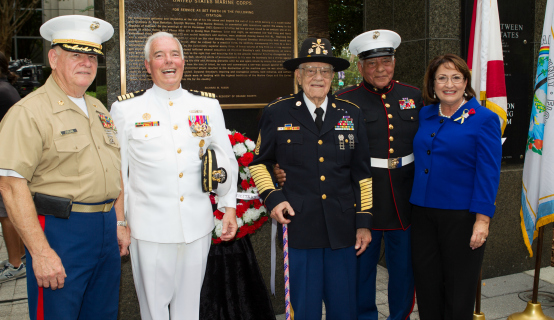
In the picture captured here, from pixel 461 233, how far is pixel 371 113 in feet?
3.70

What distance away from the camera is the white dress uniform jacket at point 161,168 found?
9.14 ft

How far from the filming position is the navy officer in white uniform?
2.79m

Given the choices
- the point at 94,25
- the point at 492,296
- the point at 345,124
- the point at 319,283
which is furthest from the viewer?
the point at 492,296

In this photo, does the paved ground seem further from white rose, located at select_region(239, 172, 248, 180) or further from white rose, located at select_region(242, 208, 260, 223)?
Result: white rose, located at select_region(239, 172, 248, 180)

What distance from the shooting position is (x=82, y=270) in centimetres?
249

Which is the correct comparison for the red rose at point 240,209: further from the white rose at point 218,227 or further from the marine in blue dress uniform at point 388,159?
the marine in blue dress uniform at point 388,159

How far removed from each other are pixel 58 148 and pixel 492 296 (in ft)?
14.7

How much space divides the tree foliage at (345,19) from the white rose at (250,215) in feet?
33.2

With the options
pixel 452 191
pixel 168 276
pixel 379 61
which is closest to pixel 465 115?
pixel 452 191

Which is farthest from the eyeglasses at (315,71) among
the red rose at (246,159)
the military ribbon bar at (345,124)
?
the red rose at (246,159)

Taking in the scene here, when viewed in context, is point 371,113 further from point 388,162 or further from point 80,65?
point 80,65

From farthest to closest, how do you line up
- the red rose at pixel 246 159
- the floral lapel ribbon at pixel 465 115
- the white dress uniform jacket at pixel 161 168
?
the red rose at pixel 246 159 < the floral lapel ribbon at pixel 465 115 < the white dress uniform jacket at pixel 161 168

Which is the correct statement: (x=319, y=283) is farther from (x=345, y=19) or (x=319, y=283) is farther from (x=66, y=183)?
(x=345, y=19)

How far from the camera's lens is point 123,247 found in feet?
9.45
